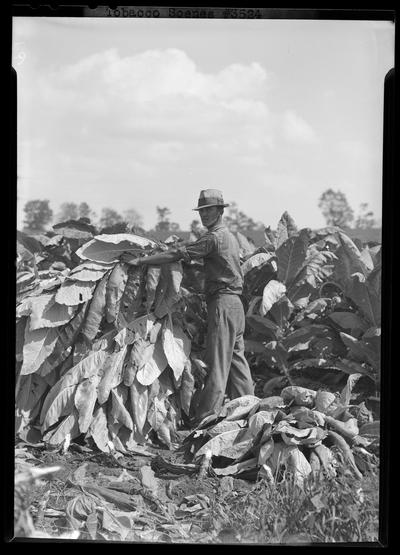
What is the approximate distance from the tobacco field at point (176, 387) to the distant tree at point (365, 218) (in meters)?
0.09

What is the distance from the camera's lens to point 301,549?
442 cm

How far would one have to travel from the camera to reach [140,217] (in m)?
4.43

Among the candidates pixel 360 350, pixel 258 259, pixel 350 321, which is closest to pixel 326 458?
pixel 360 350

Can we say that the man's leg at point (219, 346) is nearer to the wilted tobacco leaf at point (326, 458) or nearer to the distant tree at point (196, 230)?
the distant tree at point (196, 230)

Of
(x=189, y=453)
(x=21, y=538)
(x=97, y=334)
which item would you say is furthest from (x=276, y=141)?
(x=21, y=538)

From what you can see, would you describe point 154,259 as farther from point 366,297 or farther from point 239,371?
point 366,297

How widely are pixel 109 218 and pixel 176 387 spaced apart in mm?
844

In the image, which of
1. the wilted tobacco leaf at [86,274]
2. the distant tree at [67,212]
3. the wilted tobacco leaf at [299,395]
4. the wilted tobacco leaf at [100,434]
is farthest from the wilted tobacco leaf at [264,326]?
the distant tree at [67,212]

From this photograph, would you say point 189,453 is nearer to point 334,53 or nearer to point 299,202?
point 299,202

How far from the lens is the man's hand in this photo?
448cm

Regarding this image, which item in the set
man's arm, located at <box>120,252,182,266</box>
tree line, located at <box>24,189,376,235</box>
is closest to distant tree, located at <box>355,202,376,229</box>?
tree line, located at <box>24,189,376,235</box>

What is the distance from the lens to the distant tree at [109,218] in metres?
4.42

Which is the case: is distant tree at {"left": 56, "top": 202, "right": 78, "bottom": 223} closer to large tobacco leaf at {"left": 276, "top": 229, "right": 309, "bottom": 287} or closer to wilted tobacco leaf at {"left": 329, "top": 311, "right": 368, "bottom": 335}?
large tobacco leaf at {"left": 276, "top": 229, "right": 309, "bottom": 287}

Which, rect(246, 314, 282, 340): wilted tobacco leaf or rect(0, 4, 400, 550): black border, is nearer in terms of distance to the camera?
rect(0, 4, 400, 550): black border
